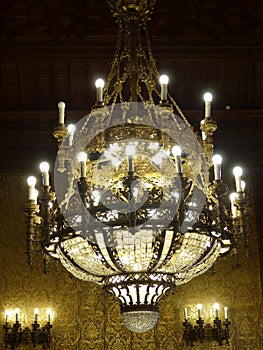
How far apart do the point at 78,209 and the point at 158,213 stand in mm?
449

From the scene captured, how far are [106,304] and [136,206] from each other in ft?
12.9

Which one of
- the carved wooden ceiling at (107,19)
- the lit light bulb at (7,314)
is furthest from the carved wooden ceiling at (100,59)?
the lit light bulb at (7,314)

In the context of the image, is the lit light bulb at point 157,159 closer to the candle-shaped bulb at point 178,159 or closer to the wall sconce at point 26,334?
the candle-shaped bulb at point 178,159

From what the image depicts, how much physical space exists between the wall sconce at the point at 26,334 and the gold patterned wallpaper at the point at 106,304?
95 millimetres

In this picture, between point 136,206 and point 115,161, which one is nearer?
point 136,206

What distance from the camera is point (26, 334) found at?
286 inches

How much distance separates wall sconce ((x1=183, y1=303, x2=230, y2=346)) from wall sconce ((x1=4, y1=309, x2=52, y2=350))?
146 cm

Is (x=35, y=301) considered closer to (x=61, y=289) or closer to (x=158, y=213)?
(x=61, y=289)

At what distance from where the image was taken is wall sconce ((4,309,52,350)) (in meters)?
7.19

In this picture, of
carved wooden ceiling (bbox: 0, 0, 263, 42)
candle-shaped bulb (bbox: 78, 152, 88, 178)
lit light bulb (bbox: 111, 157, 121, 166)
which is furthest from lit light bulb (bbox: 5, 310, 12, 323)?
candle-shaped bulb (bbox: 78, 152, 88, 178)

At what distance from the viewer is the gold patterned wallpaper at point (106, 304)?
24.2 ft

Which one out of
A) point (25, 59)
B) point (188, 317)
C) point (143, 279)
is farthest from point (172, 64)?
point (143, 279)

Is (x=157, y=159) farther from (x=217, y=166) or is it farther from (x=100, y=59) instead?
(x=100, y=59)

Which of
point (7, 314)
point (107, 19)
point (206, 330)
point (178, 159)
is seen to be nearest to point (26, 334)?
point (7, 314)
